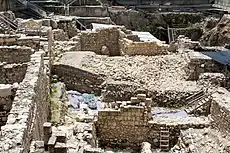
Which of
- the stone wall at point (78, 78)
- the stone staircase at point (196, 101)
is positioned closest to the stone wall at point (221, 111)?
the stone staircase at point (196, 101)

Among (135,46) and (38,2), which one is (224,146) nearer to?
(135,46)

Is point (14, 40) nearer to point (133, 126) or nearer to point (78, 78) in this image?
point (78, 78)

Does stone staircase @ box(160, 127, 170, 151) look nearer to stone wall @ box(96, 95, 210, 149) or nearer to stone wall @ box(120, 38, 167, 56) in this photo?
stone wall @ box(96, 95, 210, 149)

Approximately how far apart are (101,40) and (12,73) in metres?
10.3

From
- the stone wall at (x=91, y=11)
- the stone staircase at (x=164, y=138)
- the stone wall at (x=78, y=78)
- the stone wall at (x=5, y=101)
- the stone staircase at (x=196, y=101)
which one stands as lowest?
the stone staircase at (x=164, y=138)

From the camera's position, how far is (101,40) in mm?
19891

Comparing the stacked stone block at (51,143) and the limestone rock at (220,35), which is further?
the limestone rock at (220,35)

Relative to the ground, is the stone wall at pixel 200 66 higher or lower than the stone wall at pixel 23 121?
lower

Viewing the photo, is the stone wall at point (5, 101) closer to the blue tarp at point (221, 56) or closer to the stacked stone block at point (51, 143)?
the stacked stone block at point (51, 143)

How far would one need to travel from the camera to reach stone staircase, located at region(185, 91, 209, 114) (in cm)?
1302

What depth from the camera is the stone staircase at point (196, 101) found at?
13.0m

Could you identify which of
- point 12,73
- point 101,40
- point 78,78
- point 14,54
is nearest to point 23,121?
point 12,73

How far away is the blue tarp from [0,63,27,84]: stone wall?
858 centimetres

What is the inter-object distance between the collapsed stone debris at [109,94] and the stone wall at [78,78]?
34 millimetres
